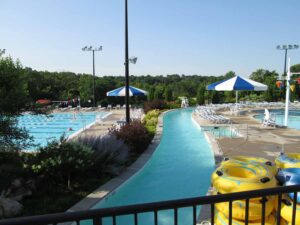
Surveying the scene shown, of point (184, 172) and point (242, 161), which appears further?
point (184, 172)

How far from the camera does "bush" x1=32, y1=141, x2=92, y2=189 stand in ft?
19.0

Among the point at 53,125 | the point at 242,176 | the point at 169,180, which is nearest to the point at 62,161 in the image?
the point at 169,180

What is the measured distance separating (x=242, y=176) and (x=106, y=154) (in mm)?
3789

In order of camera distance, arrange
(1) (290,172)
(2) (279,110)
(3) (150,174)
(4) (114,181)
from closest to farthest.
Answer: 1. (1) (290,172)
2. (4) (114,181)
3. (3) (150,174)
4. (2) (279,110)

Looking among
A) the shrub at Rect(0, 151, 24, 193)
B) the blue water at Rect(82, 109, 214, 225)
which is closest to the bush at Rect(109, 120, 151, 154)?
the blue water at Rect(82, 109, 214, 225)

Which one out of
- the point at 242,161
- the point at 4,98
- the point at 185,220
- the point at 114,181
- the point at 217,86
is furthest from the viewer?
the point at 217,86

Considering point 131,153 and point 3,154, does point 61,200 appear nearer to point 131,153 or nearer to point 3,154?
point 3,154

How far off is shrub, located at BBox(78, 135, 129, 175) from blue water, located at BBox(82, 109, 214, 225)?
556 millimetres

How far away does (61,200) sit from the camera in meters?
5.27

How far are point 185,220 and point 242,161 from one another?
1477 millimetres

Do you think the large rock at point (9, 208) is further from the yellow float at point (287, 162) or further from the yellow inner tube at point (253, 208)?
the yellow float at point (287, 162)

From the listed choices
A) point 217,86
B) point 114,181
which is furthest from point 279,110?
point 114,181

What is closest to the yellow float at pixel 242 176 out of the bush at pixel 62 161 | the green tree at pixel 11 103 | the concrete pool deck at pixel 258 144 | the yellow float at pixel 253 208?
the yellow float at pixel 253 208

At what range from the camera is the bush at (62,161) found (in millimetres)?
5785
